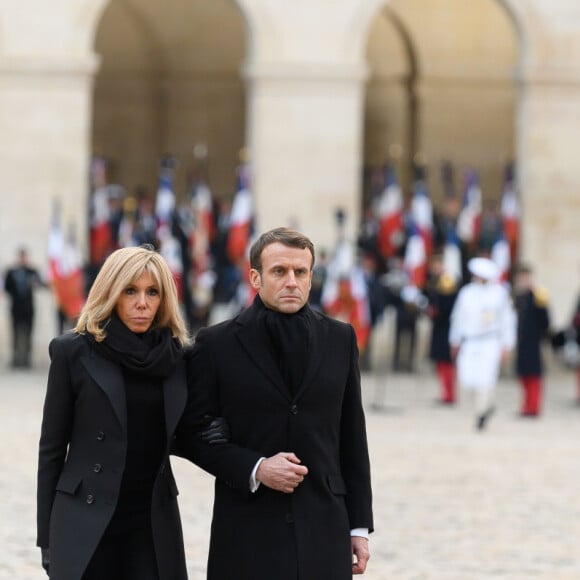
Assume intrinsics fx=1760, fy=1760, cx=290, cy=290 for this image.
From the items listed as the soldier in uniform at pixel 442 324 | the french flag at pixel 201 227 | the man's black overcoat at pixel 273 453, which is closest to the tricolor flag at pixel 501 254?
→ the soldier in uniform at pixel 442 324

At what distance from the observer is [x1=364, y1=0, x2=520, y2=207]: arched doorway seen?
1152 inches

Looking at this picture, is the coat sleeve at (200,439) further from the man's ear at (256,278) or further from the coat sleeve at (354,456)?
the coat sleeve at (354,456)

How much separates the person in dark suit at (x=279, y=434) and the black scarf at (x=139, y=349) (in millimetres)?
106

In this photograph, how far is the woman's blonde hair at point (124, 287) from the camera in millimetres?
5070

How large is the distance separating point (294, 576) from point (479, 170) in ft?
82.6

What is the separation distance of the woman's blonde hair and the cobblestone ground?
3.39 meters

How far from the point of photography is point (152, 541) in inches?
201

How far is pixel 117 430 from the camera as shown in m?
5.10

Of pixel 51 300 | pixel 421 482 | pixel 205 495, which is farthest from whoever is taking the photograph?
pixel 51 300

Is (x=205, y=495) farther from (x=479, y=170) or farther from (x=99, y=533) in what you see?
(x=479, y=170)

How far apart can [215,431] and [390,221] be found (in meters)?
17.7

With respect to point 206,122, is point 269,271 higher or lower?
lower

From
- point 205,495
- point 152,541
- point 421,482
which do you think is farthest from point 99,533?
point 421,482

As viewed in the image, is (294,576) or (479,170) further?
(479,170)
